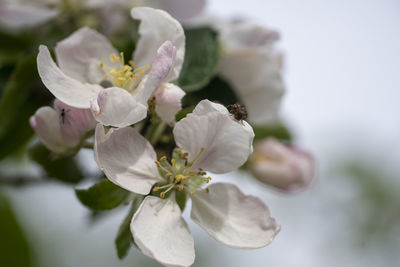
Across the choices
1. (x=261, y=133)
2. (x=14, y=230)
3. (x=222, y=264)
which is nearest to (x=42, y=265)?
(x=14, y=230)

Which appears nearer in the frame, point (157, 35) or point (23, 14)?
point (157, 35)

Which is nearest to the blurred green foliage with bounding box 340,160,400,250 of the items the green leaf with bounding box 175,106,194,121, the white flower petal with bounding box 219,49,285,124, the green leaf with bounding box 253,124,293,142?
the green leaf with bounding box 253,124,293,142

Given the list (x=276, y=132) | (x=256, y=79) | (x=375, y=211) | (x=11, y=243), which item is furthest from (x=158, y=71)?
(x=375, y=211)

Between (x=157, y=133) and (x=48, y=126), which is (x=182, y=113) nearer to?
(x=157, y=133)

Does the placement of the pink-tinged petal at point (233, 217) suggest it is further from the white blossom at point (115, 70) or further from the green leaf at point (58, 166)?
the green leaf at point (58, 166)

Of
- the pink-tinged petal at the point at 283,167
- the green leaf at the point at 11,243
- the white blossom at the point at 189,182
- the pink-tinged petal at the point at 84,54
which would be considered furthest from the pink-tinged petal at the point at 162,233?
the green leaf at the point at 11,243

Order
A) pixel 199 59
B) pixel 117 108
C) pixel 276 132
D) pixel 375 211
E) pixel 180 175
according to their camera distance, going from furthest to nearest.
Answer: pixel 375 211
pixel 276 132
pixel 199 59
pixel 180 175
pixel 117 108
